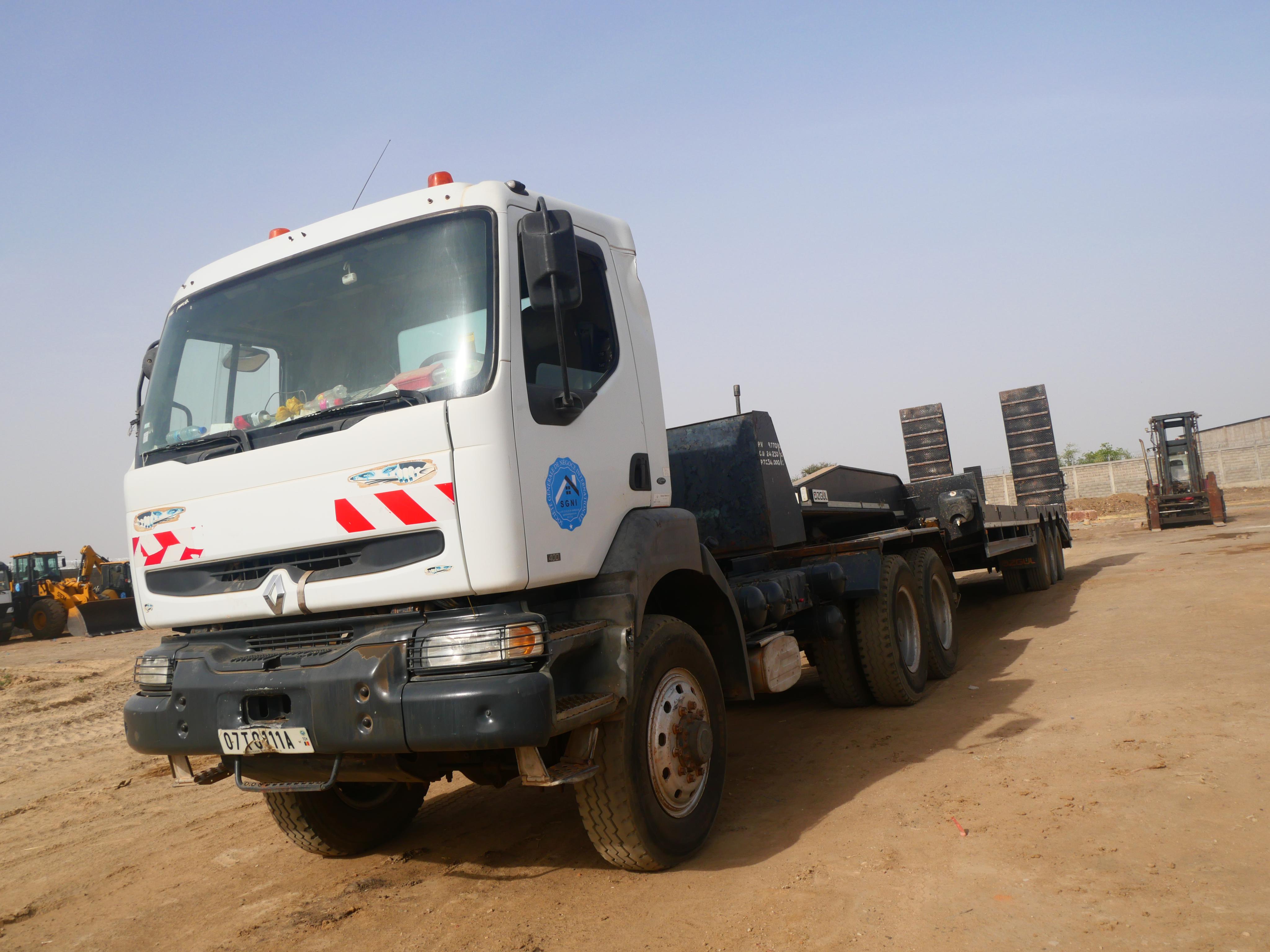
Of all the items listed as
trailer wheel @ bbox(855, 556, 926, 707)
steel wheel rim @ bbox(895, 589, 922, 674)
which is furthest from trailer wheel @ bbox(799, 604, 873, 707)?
steel wheel rim @ bbox(895, 589, 922, 674)

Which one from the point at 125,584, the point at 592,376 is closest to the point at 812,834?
the point at 592,376

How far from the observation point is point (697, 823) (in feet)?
13.0

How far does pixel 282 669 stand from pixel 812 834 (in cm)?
243

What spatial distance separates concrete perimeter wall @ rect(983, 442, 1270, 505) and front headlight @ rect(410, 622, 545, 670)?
40329 millimetres

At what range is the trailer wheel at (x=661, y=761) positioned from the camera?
3547 mm

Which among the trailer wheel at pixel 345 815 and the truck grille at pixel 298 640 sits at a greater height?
the truck grille at pixel 298 640

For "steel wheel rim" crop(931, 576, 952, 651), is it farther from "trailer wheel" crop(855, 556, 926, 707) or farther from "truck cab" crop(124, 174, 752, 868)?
"truck cab" crop(124, 174, 752, 868)

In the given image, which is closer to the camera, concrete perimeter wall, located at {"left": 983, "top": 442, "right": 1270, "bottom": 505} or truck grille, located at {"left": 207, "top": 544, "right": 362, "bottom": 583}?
truck grille, located at {"left": 207, "top": 544, "right": 362, "bottom": 583}

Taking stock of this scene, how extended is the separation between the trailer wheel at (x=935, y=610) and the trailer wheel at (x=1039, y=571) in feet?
15.3

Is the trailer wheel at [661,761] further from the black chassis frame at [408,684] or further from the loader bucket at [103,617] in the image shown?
the loader bucket at [103,617]

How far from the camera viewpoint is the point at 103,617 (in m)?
22.6

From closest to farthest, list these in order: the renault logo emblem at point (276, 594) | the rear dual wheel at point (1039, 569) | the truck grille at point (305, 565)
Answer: the truck grille at point (305, 565)
the renault logo emblem at point (276, 594)
the rear dual wheel at point (1039, 569)

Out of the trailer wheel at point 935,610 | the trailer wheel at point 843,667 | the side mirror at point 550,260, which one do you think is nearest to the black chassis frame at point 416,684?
the side mirror at point 550,260

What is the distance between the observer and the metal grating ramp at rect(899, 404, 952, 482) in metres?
14.8
